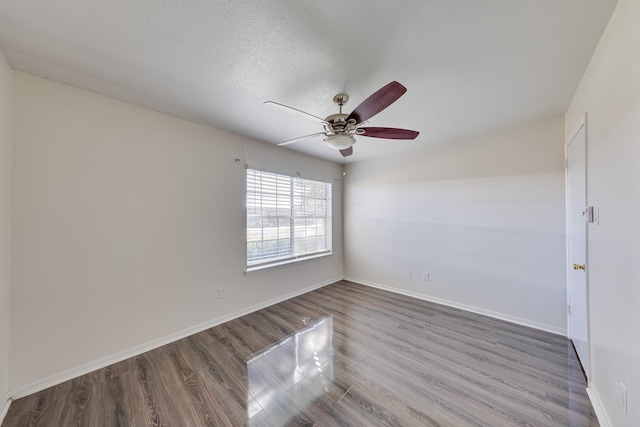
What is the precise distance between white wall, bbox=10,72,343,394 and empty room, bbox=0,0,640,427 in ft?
0.05

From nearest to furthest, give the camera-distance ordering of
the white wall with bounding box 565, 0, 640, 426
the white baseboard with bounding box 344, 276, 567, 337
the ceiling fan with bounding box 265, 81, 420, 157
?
the white wall with bounding box 565, 0, 640, 426 < the ceiling fan with bounding box 265, 81, 420, 157 < the white baseboard with bounding box 344, 276, 567, 337

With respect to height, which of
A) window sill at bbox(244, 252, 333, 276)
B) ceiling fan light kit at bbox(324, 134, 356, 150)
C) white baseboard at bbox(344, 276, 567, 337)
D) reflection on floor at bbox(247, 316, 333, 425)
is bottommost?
reflection on floor at bbox(247, 316, 333, 425)

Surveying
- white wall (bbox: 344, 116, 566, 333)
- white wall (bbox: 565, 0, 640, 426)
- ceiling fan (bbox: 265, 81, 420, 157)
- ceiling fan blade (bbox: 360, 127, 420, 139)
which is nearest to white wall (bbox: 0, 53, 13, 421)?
ceiling fan (bbox: 265, 81, 420, 157)

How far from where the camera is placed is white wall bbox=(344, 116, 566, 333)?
257 cm

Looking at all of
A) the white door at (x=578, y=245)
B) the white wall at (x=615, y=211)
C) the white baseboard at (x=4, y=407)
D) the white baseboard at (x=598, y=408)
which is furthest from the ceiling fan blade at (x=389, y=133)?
the white baseboard at (x=4, y=407)

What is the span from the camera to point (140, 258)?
2225 mm

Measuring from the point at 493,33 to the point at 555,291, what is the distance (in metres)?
2.73

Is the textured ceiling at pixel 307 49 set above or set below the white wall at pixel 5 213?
above

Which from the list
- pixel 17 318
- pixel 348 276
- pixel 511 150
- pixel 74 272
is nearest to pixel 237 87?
pixel 74 272

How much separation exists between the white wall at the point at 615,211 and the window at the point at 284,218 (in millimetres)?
3150

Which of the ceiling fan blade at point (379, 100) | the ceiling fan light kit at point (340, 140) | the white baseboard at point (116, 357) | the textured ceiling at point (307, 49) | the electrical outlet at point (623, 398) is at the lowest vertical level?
the white baseboard at point (116, 357)

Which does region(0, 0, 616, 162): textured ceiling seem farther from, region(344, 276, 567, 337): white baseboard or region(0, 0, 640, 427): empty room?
region(344, 276, 567, 337): white baseboard

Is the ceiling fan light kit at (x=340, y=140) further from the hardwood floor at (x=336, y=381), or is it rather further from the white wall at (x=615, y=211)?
the hardwood floor at (x=336, y=381)

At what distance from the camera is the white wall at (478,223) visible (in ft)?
8.42
